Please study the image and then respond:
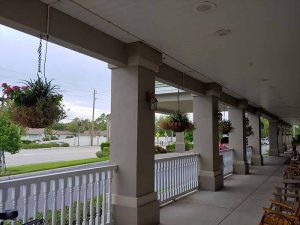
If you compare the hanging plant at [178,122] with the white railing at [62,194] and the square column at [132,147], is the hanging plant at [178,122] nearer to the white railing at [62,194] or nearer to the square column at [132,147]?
the square column at [132,147]

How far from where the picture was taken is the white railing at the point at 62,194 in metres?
2.83

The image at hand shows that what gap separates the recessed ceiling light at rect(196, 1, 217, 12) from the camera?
2.95 m

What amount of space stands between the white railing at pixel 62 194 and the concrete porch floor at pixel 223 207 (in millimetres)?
1094

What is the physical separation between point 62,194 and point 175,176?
3.15m

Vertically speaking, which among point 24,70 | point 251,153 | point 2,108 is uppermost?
point 24,70

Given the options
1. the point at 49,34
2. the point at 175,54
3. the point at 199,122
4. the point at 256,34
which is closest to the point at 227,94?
the point at 199,122

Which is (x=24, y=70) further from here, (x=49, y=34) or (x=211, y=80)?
(x=211, y=80)

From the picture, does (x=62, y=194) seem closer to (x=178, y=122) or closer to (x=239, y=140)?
(x=178, y=122)

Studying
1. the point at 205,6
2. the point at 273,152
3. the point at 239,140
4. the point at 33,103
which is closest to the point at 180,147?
the point at 273,152

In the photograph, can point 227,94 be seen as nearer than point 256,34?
No

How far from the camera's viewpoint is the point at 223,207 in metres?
5.36

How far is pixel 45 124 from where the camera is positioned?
2725mm

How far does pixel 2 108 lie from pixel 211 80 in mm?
5060

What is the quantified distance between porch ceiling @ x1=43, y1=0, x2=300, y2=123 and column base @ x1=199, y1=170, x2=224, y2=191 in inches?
99.5
